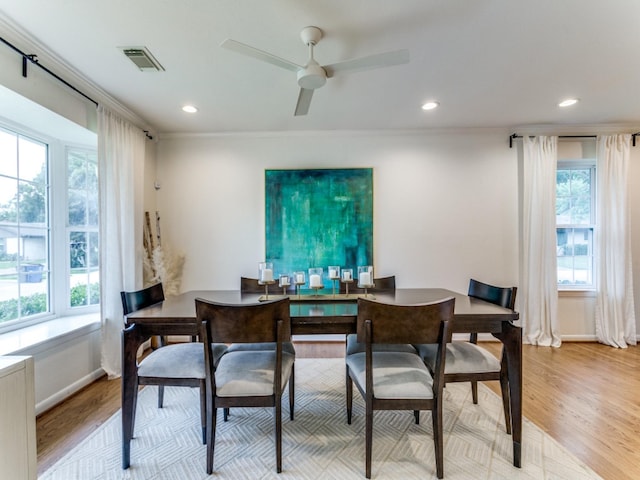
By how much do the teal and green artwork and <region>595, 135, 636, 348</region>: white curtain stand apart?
2576 millimetres

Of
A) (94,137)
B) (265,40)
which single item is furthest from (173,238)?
(265,40)

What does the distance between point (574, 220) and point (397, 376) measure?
340 cm

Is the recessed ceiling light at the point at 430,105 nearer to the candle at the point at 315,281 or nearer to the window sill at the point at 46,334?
the candle at the point at 315,281

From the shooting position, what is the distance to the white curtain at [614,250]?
3256 mm

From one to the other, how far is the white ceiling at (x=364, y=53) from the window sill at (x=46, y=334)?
196 centimetres

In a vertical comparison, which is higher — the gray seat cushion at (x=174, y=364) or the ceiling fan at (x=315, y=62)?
the ceiling fan at (x=315, y=62)

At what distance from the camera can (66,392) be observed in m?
2.25

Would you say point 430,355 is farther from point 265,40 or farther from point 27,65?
point 27,65

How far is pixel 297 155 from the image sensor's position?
3.52 metres

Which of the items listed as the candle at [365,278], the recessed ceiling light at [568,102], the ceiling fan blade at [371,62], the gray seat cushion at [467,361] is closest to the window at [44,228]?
the ceiling fan blade at [371,62]

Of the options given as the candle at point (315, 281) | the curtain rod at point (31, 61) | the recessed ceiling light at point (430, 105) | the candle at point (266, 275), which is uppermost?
the recessed ceiling light at point (430, 105)

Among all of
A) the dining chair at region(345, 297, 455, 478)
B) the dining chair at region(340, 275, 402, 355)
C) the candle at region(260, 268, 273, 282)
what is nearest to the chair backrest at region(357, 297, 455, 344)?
the dining chair at region(345, 297, 455, 478)

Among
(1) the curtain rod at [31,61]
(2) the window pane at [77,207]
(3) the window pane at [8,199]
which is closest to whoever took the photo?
(1) the curtain rod at [31,61]

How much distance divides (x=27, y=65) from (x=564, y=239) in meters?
5.18
